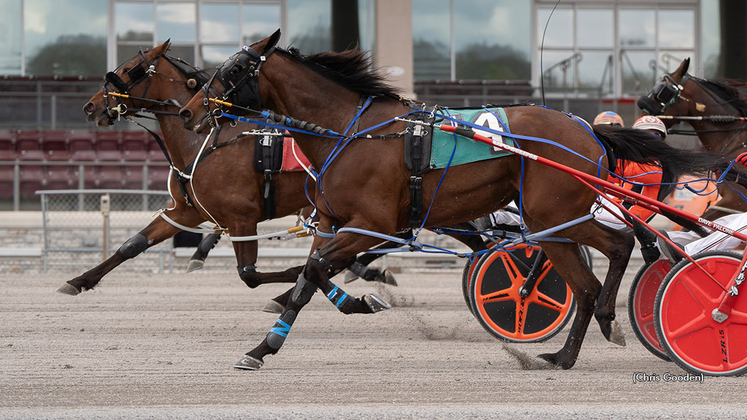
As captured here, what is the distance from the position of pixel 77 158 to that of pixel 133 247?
9017mm

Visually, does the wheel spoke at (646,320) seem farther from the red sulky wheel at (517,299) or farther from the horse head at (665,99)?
the horse head at (665,99)

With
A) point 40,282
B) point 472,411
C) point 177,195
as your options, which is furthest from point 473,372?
point 40,282

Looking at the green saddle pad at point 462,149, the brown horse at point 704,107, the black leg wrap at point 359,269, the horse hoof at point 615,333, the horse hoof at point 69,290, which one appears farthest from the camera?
the brown horse at point 704,107

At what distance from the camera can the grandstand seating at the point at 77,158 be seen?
38.1 feet

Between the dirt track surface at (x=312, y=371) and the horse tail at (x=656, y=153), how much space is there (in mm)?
1203

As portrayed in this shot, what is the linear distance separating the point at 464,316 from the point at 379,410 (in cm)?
338

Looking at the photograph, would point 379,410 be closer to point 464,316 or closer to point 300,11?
point 464,316

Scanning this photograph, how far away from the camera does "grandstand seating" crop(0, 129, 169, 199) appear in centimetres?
1161

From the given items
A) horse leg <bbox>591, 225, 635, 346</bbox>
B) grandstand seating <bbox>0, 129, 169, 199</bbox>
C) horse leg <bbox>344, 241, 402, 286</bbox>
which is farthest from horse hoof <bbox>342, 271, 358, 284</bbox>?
grandstand seating <bbox>0, 129, 169, 199</bbox>

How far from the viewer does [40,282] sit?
9.23 m

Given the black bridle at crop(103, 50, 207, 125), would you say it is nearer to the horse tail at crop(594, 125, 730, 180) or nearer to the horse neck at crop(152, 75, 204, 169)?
the horse neck at crop(152, 75, 204, 169)

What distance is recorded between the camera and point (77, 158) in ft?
47.3

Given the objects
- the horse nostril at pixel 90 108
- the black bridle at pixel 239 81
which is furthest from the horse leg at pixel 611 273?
the horse nostril at pixel 90 108

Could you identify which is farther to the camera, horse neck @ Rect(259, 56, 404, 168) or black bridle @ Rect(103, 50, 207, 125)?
black bridle @ Rect(103, 50, 207, 125)
